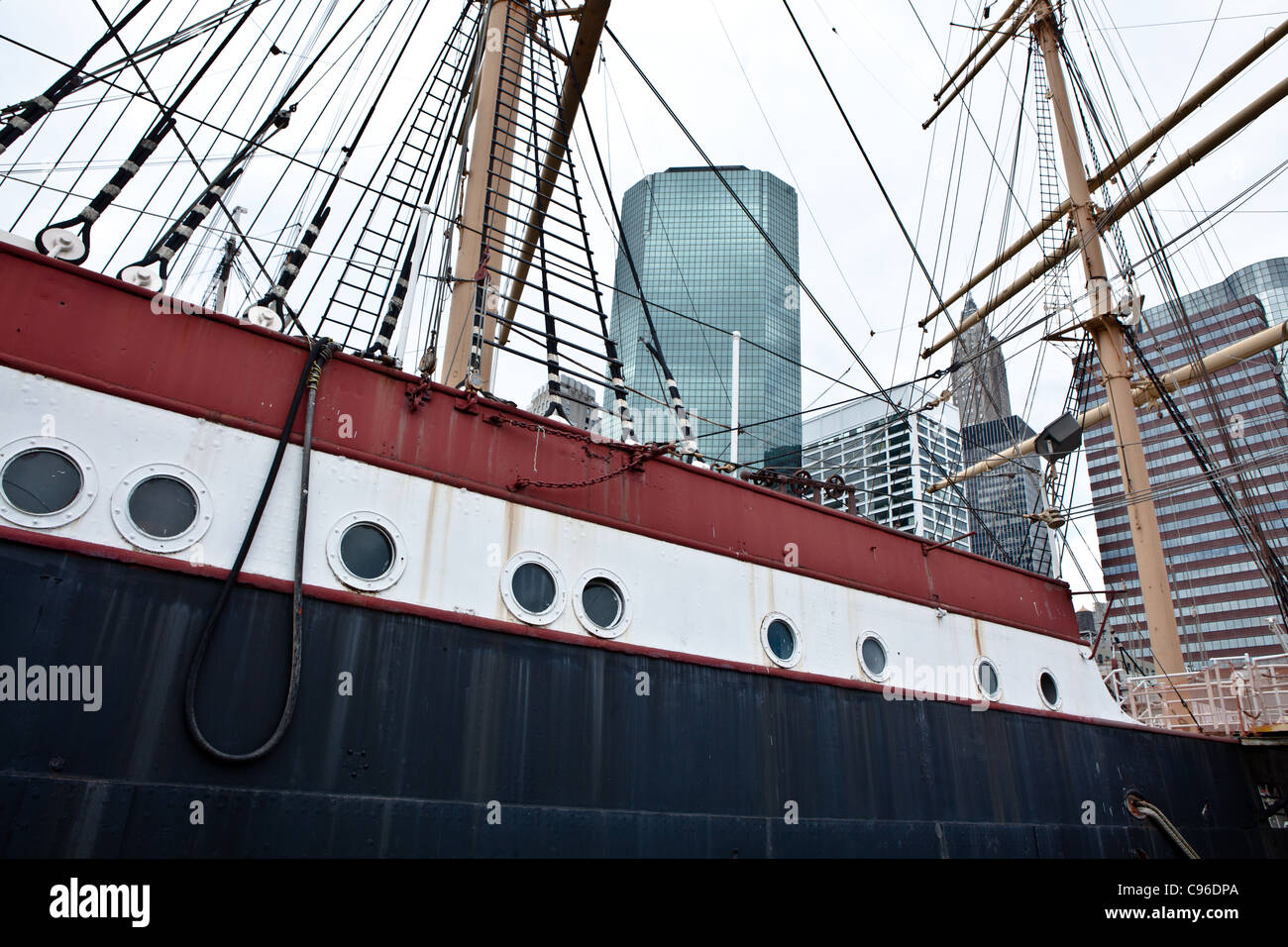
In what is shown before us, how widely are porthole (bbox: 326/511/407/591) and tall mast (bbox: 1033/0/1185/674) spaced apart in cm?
1290

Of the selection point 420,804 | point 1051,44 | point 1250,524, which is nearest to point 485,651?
point 420,804

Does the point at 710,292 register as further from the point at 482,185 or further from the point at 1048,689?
the point at 1048,689

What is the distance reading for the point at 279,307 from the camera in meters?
6.47

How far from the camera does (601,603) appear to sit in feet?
21.5

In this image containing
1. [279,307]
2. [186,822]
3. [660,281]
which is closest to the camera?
[186,822]

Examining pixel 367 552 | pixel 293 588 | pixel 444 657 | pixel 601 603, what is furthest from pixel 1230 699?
pixel 293 588

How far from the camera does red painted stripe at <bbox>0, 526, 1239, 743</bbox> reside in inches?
178

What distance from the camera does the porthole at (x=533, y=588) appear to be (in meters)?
6.03

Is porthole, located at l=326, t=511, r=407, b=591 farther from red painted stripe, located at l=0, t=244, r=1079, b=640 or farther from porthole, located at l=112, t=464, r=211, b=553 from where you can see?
porthole, located at l=112, t=464, r=211, b=553

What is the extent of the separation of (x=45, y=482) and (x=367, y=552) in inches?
74.6

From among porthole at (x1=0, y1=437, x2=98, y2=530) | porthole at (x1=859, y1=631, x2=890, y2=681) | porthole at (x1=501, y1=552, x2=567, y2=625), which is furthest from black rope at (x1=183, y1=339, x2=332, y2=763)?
porthole at (x1=859, y1=631, x2=890, y2=681)

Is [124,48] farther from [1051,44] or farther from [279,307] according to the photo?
[1051,44]

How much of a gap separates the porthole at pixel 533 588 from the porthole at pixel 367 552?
0.83 metres
